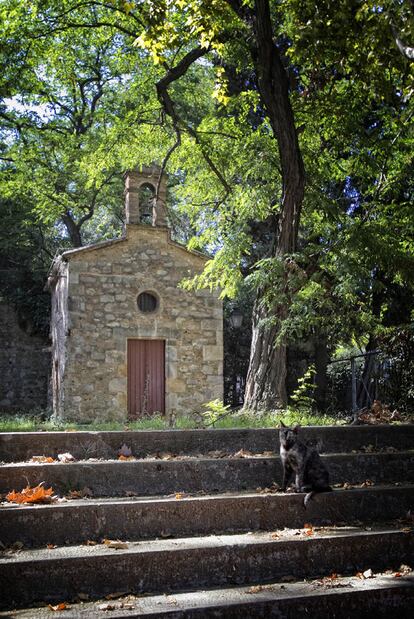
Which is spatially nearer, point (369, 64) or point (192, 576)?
point (192, 576)

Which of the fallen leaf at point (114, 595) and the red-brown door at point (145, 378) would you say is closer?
the fallen leaf at point (114, 595)

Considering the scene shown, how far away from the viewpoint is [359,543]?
451 cm

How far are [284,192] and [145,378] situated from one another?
379 inches

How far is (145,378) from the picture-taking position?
1744cm

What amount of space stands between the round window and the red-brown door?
910 mm

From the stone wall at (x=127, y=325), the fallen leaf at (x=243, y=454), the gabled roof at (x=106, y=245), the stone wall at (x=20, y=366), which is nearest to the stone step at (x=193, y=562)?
the fallen leaf at (x=243, y=454)

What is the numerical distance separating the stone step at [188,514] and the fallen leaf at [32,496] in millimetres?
98

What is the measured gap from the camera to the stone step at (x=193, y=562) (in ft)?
12.5

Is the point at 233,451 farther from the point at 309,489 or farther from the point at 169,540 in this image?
the point at 169,540

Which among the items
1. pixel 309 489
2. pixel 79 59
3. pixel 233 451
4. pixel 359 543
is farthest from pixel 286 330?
pixel 79 59

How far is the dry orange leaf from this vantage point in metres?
4.50

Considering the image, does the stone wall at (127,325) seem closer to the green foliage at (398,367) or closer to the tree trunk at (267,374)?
the green foliage at (398,367)

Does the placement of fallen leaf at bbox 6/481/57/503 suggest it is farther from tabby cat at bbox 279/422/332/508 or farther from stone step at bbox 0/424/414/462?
tabby cat at bbox 279/422/332/508

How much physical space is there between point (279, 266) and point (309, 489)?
3701 millimetres
